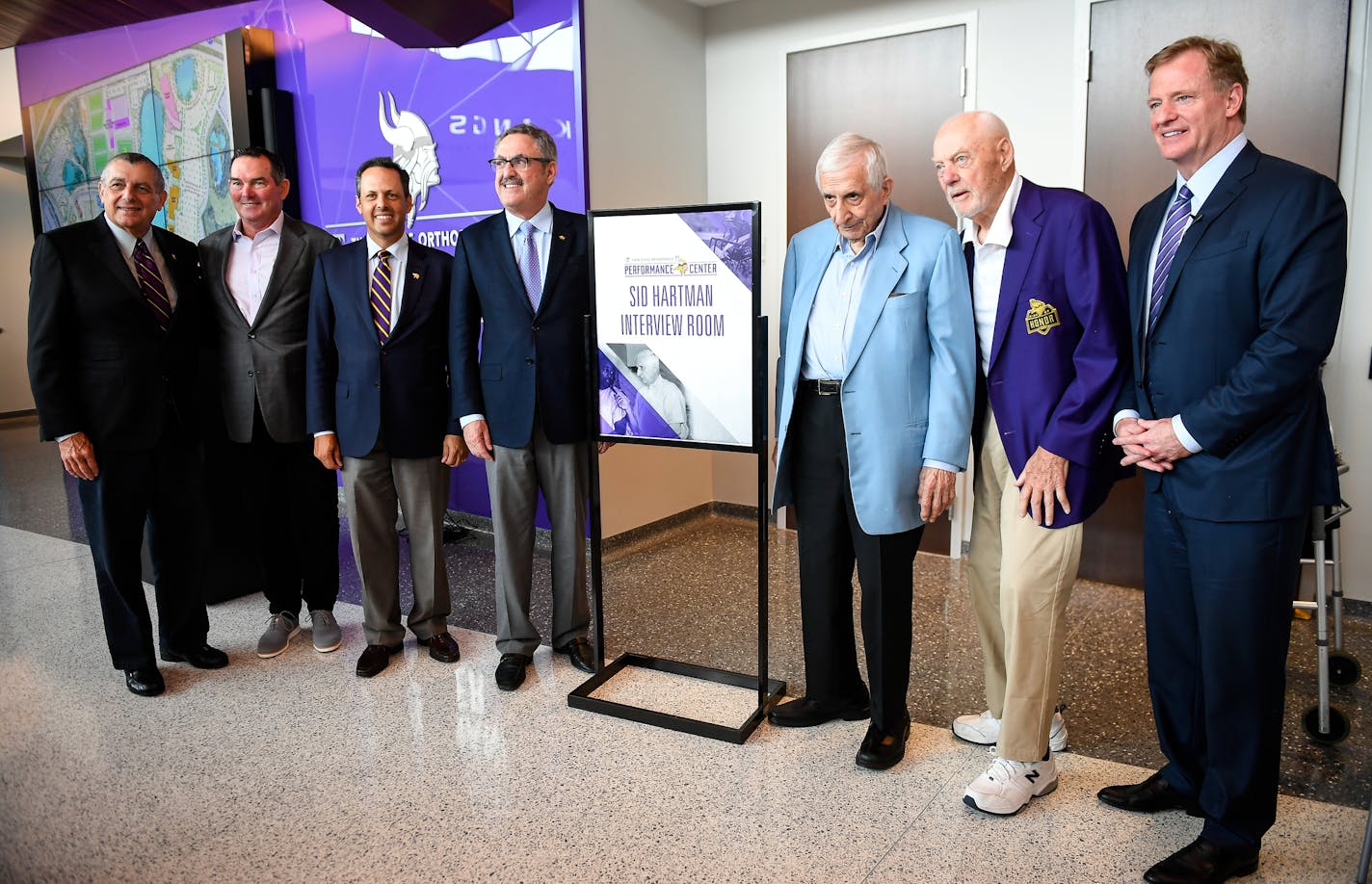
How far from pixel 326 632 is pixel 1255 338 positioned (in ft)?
10.8

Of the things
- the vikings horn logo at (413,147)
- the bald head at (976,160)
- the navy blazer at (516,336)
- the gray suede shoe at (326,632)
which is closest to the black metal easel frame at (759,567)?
the navy blazer at (516,336)

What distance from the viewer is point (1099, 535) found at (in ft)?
14.5

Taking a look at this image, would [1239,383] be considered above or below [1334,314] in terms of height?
below

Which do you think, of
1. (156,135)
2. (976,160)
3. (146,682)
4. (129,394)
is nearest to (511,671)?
(146,682)

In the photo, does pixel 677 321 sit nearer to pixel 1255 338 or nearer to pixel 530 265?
pixel 530 265

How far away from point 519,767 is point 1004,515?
61.1 inches

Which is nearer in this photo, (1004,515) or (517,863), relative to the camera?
(517,863)

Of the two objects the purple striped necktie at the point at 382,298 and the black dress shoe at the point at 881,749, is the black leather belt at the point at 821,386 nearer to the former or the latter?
the black dress shoe at the point at 881,749

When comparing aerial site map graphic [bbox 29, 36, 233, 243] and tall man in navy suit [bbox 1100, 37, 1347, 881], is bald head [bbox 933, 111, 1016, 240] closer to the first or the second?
tall man in navy suit [bbox 1100, 37, 1347, 881]

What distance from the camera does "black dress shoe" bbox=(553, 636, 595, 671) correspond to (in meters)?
3.43

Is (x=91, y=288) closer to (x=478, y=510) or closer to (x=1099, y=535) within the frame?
(x=478, y=510)

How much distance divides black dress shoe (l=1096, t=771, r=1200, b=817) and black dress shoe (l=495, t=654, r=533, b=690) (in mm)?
1885

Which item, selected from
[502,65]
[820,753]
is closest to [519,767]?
[820,753]

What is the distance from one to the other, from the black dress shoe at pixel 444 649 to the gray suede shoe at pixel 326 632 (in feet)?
1.41
